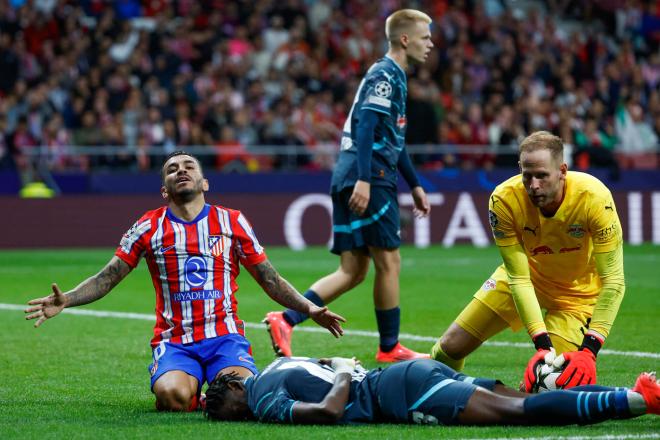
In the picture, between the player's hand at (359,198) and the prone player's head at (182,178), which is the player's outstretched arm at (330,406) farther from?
the player's hand at (359,198)

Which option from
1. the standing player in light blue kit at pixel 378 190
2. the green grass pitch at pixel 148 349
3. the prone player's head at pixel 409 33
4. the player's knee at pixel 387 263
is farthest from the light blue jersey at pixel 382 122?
the green grass pitch at pixel 148 349

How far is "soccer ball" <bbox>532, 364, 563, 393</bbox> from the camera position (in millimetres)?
5656

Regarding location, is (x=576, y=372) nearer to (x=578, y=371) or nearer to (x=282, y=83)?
(x=578, y=371)

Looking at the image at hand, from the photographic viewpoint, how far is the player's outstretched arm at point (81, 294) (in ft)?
19.9

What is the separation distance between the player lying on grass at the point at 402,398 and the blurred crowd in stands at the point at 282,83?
13.4 meters

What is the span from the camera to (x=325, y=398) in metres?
5.39

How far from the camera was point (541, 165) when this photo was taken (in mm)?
6000

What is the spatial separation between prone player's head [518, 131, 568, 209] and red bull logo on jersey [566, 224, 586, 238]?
344 mm

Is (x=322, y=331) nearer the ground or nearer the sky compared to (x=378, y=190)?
nearer the ground

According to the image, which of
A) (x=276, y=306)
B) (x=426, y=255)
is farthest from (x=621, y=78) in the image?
(x=276, y=306)

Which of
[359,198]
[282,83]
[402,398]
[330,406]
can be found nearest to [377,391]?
[402,398]

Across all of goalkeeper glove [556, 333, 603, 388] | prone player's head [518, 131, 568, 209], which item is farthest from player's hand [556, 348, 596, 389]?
prone player's head [518, 131, 568, 209]

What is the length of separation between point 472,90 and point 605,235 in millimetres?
16872

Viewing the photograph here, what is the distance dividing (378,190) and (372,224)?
26cm
